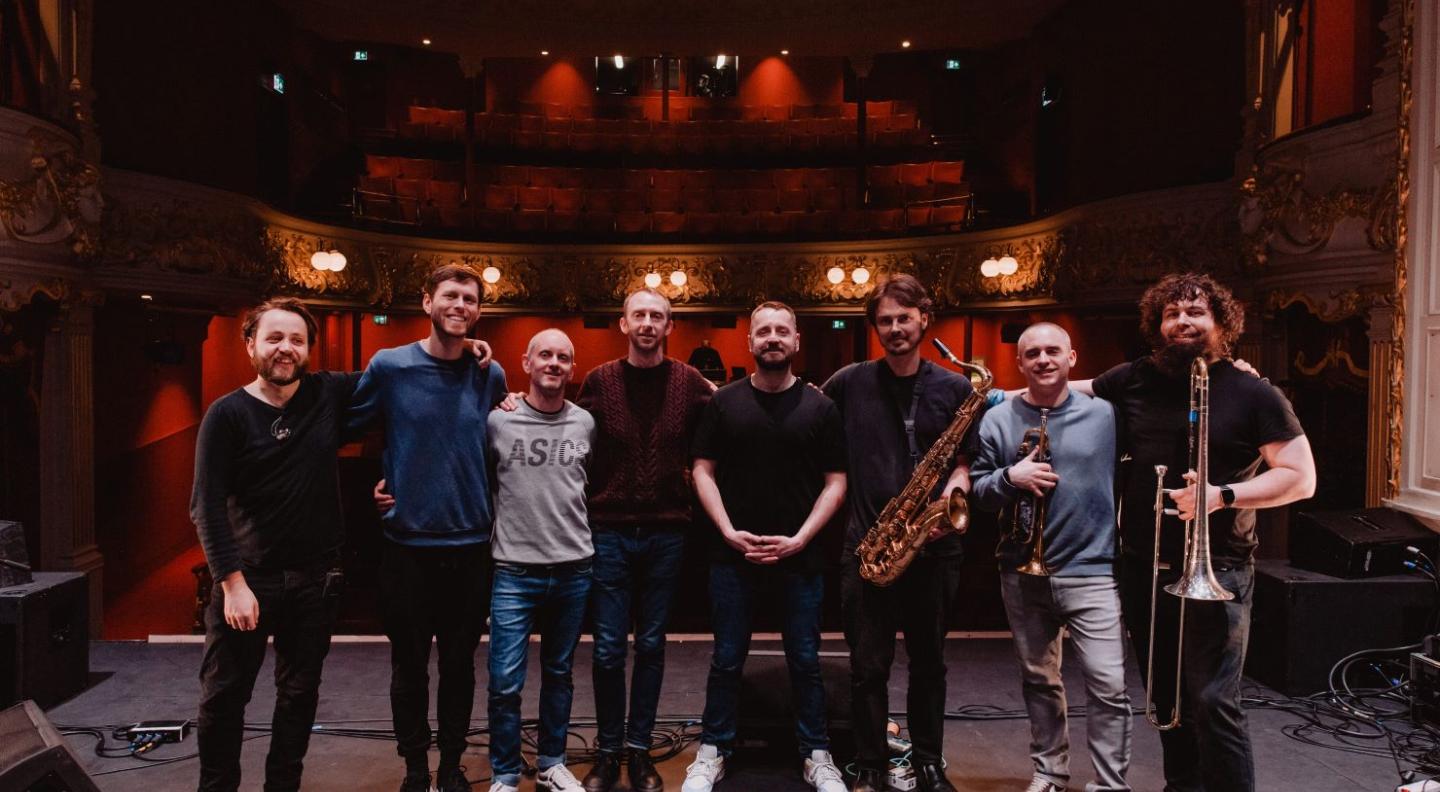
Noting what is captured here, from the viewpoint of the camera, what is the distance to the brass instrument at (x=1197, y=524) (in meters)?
2.33

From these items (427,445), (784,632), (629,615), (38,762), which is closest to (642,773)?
(629,615)

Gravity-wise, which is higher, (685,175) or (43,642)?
(685,175)

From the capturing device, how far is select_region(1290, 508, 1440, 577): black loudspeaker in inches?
155

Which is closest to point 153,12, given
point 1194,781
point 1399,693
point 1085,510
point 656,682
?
point 656,682

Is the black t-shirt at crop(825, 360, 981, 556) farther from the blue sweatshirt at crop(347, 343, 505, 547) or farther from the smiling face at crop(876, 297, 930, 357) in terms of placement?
the blue sweatshirt at crop(347, 343, 505, 547)

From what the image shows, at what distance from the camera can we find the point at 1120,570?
2674 mm

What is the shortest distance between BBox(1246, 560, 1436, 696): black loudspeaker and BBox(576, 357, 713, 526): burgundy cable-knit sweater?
301 cm

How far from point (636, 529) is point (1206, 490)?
5.78 ft

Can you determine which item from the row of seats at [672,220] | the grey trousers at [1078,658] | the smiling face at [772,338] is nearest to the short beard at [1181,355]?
the grey trousers at [1078,658]

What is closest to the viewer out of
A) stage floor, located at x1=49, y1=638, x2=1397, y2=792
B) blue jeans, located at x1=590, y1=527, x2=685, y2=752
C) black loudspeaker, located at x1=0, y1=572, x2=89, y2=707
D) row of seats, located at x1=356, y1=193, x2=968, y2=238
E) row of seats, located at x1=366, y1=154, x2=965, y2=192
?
blue jeans, located at x1=590, y1=527, x2=685, y2=752

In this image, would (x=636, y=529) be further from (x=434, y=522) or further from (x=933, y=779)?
(x=933, y=779)

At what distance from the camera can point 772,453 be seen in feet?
9.39

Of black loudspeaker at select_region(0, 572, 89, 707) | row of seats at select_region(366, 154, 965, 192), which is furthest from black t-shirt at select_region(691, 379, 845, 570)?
row of seats at select_region(366, 154, 965, 192)

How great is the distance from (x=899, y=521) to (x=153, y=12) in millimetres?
8653
